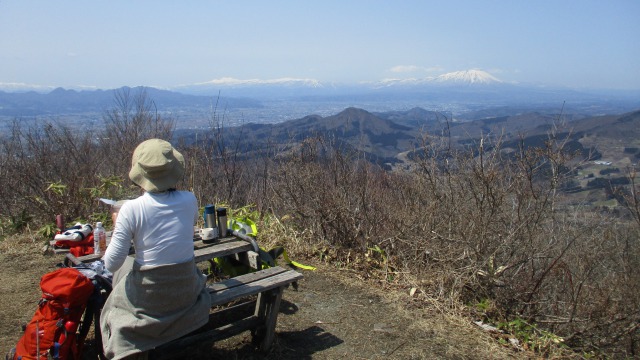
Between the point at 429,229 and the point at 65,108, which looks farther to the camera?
the point at 65,108

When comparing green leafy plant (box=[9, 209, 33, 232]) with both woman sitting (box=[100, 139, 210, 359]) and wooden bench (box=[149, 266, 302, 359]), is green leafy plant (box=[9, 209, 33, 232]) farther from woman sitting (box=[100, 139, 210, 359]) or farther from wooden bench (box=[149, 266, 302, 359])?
woman sitting (box=[100, 139, 210, 359])

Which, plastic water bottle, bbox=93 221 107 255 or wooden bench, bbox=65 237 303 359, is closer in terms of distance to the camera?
wooden bench, bbox=65 237 303 359

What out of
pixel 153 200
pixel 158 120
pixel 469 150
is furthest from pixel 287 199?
pixel 158 120

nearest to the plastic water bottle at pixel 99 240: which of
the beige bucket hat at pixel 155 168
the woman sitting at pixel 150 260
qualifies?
the woman sitting at pixel 150 260

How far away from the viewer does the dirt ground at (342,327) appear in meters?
3.53

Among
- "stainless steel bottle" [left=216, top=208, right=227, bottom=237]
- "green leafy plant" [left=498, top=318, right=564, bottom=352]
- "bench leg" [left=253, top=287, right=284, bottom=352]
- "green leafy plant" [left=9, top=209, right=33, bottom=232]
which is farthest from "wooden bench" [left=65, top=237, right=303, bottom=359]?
"green leafy plant" [left=9, top=209, right=33, bottom=232]

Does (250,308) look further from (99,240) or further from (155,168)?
(155,168)

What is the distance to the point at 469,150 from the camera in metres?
5.44

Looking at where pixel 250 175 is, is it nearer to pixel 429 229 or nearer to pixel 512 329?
pixel 429 229

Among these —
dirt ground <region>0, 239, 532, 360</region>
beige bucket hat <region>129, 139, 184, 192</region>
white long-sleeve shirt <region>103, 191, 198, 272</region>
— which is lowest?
dirt ground <region>0, 239, 532, 360</region>

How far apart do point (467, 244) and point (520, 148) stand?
48.6 inches

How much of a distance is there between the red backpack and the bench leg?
1133 mm

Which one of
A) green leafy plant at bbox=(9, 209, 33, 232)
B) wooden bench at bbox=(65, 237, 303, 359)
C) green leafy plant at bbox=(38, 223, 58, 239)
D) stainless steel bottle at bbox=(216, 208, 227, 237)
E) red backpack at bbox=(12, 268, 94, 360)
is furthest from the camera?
green leafy plant at bbox=(9, 209, 33, 232)

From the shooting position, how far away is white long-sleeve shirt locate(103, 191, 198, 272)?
253 cm
